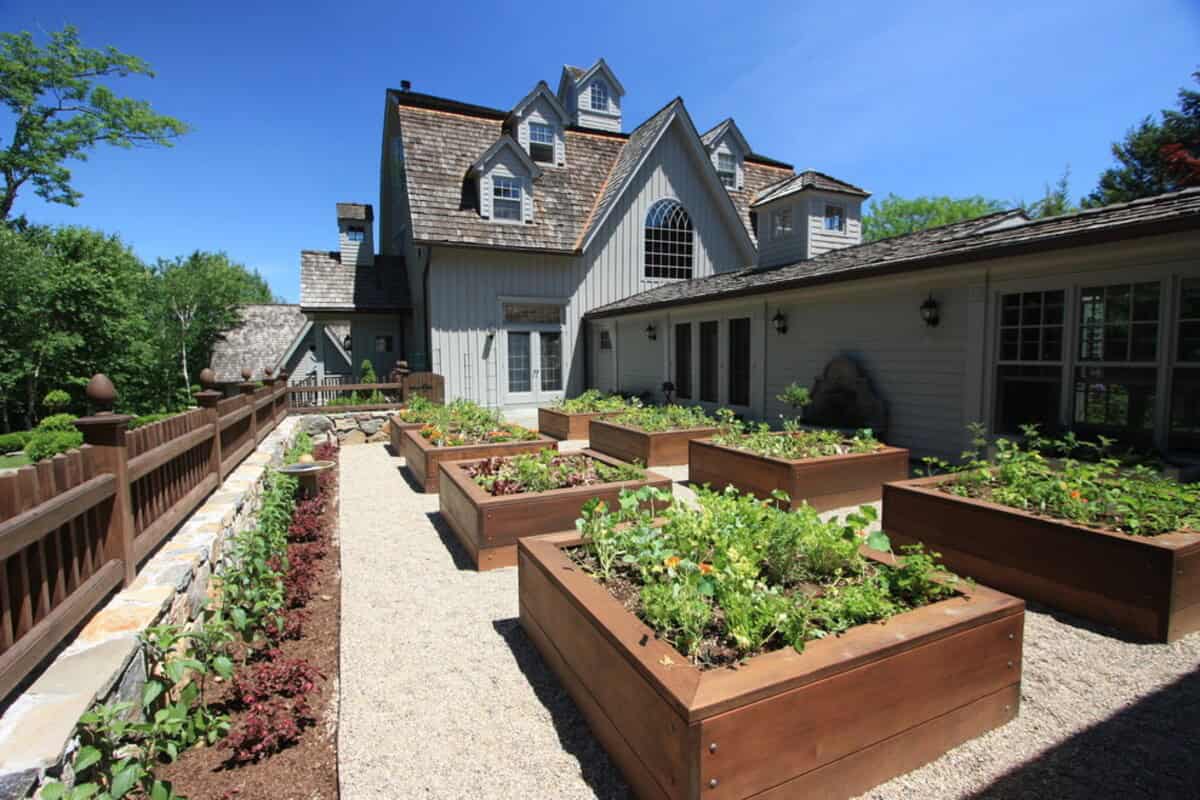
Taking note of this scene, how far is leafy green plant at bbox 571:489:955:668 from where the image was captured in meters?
2.17

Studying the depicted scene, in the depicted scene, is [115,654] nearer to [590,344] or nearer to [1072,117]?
[590,344]

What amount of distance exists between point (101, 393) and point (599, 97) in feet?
58.7

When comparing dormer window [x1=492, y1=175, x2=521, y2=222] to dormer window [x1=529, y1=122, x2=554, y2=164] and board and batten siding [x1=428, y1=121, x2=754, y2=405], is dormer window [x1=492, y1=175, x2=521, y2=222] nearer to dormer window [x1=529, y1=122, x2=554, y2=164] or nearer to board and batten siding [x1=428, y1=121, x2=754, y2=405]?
board and batten siding [x1=428, y1=121, x2=754, y2=405]

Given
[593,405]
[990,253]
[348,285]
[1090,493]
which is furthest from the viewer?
[348,285]

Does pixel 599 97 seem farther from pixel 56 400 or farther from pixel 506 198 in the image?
pixel 56 400

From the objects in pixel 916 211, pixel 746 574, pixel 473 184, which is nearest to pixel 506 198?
pixel 473 184

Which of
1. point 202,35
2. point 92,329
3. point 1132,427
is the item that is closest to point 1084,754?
point 1132,427

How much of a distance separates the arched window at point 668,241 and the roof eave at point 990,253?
605 cm

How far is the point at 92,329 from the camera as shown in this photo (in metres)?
19.6

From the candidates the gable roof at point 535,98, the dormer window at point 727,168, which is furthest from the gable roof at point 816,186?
the gable roof at point 535,98

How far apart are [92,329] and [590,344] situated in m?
18.1

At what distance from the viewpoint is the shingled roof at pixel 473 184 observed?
13172 millimetres

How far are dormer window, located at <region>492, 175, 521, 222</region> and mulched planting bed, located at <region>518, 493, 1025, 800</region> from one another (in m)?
12.5

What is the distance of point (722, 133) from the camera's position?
16766 millimetres
